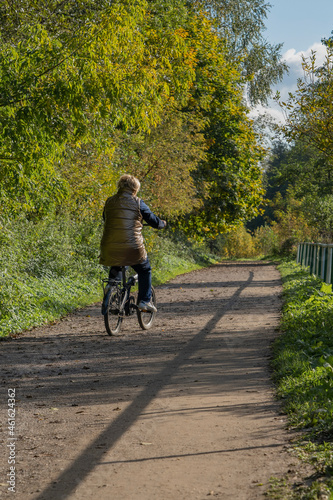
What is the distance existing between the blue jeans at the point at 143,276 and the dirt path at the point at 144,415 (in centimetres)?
61

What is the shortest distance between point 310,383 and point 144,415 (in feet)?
5.23

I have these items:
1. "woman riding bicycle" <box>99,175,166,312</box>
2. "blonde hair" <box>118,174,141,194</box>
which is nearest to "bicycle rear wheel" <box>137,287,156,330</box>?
"woman riding bicycle" <box>99,175,166,312</box>

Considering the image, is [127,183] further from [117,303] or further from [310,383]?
[310,383]

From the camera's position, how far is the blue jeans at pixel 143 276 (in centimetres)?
991

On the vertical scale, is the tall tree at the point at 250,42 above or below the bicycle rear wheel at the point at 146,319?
above

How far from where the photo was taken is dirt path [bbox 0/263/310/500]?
3.93 meters

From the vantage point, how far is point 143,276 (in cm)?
1002

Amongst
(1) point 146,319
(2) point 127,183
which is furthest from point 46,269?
(2) point 127,183

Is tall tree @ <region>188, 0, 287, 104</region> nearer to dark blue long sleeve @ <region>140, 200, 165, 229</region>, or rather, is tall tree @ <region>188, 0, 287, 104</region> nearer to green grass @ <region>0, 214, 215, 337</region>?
green grass @ <region>0, 214, 215, 337</region>

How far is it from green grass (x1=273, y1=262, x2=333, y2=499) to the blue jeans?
2.17 meters

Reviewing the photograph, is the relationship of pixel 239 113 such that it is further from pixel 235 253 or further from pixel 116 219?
pixel 235 253

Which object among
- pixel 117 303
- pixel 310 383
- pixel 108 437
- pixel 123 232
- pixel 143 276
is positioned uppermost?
pixel 123 232

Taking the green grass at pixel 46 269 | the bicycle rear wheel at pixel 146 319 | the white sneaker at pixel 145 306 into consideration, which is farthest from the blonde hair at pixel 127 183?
the green grass at pixel 46 269

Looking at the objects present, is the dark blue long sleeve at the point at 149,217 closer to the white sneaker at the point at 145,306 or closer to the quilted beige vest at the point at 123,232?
the quilted beige vest at the point at 123,232
